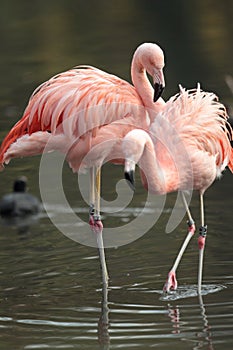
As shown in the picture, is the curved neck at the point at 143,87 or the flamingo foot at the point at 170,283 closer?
the flamingo foot at the point at 170,283

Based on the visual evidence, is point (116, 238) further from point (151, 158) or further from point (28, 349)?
point (28, 349)

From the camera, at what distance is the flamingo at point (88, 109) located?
312 inches

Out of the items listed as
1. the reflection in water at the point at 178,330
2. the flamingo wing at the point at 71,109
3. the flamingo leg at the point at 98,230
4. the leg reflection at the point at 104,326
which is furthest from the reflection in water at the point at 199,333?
the flamingo wing at the point at 71,109

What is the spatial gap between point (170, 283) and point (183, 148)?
3.09ft

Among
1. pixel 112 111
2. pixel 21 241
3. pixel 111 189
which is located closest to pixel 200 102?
pixel 112 111

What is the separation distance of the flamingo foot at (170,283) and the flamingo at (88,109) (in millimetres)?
519

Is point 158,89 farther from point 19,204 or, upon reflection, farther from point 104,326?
point 19,204

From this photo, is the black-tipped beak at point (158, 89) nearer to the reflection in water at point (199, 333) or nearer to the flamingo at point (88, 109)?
the flamingo at point (88, 109)

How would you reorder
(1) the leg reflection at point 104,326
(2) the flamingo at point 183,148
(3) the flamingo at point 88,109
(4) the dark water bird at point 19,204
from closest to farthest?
(1) the leg reflection at point 104,326, (2) the flamingo at point 183,148, (3) the flamingo at point 88,109, (4) the dark water bird at point 19,204

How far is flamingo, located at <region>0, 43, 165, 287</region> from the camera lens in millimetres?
7934

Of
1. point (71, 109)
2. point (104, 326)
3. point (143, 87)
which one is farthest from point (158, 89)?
point (104, 326)

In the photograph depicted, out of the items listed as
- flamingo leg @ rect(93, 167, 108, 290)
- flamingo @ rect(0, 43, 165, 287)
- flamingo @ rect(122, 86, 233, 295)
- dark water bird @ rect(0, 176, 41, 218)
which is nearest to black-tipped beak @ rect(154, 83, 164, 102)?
flamingo @ rect(0, 43, 165, 287)

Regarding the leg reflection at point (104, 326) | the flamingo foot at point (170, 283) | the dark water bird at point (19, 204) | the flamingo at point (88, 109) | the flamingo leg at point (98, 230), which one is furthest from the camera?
the dark water bird at point (19, 204)

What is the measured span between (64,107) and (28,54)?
11.0 metres
